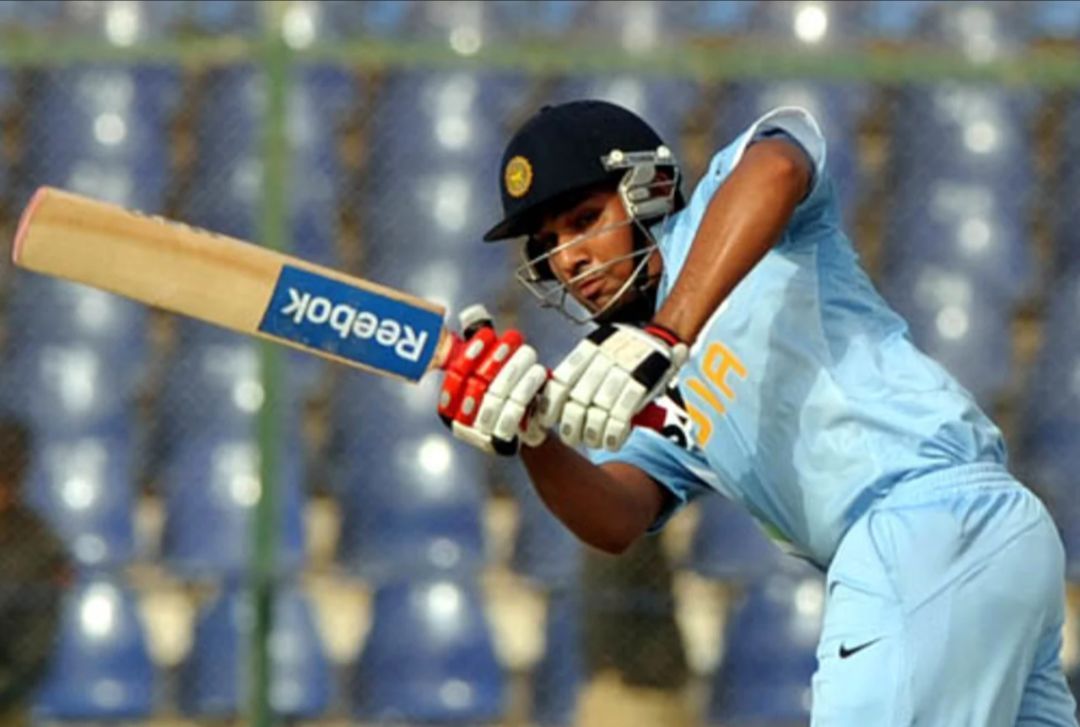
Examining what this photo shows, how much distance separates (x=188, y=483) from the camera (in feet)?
23.4

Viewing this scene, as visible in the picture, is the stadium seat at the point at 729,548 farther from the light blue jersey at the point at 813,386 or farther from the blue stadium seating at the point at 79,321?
the light blue jersey at the point at 813,386

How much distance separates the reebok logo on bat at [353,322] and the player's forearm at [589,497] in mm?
262

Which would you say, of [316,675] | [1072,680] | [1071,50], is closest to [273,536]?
[316,675]

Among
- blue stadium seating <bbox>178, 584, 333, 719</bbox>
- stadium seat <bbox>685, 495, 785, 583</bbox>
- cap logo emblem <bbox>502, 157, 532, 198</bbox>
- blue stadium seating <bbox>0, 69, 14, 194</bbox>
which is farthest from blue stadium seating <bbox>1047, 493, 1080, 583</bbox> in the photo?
cap logo emblem <bbox>502, 157, 532, 198</bbox>

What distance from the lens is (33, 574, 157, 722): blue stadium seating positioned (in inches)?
272

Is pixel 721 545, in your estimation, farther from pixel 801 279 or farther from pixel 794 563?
pixel 801 279

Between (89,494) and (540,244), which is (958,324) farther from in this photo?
(540,244)

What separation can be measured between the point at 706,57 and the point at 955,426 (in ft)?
10.5

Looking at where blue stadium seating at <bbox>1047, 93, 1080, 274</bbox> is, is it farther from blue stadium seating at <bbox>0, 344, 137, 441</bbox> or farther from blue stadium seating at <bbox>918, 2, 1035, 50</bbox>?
blue stadium seating at <bbox>0, 344, 137, 441</bbox>

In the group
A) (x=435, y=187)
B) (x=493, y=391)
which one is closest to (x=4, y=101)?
(x=435, y=187)

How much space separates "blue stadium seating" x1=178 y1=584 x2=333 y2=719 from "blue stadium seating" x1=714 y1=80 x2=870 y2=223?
73.1 inches

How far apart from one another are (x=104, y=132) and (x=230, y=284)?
3800 millimetres

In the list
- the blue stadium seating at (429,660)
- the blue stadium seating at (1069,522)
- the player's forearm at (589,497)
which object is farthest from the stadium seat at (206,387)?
the player's forearm at (589,497)

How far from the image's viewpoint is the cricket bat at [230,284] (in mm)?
3686
